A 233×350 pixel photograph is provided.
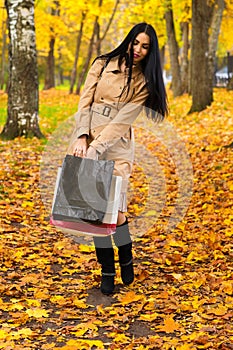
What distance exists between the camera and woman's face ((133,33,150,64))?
4641 millimetres

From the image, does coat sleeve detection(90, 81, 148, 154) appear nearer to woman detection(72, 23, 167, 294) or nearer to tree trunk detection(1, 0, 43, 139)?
woman detection(72, 23, 167, 294)

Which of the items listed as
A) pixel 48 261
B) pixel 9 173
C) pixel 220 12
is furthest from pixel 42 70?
pixel 48 261

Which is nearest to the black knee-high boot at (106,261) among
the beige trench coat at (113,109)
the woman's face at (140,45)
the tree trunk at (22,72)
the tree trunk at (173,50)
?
the beige trench coat at (113,109)

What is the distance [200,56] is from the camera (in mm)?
16922

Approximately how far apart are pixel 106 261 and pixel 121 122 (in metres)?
1.13

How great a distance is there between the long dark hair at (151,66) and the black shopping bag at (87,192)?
2.17ft

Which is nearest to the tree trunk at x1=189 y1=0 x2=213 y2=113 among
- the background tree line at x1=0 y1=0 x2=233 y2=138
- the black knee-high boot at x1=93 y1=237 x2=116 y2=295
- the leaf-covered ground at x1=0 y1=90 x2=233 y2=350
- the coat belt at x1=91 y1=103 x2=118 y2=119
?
the background tree line at x1=0 y1=0 x2=233 y2=138

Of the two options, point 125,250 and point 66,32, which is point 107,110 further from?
point 66,32

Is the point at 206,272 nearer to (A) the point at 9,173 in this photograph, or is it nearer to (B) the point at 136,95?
(B) the point at 136,95

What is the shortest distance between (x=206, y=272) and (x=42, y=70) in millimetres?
54606

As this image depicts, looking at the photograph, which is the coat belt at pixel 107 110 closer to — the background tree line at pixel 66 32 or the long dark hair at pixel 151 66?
the long dark hair at pixel 151 66

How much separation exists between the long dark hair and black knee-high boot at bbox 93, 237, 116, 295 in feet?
3.54

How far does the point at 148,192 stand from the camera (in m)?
8.91

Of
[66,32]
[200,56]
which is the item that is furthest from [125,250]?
[66,32]
